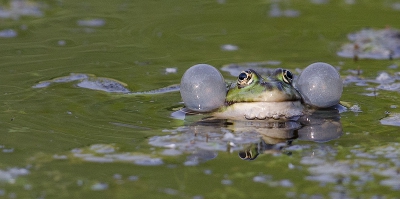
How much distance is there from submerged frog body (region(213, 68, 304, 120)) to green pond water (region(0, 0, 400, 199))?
0.45 metres

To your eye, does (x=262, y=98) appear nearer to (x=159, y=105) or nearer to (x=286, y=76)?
(x=286, y=76)

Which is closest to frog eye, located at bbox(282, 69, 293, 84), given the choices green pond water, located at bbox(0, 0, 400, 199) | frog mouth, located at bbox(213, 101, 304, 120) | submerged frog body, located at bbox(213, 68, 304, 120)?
submerged frog body, located at bbox(213, 68, 304, 120)

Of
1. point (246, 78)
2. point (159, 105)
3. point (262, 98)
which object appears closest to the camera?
point (262, 98)

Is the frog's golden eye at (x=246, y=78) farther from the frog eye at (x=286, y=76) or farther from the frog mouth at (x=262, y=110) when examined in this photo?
the frog eye at (x=286, y=76)

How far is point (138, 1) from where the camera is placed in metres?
10.8

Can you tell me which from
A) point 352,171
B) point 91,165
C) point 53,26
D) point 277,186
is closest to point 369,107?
point 352,171

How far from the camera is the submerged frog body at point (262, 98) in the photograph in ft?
18.7

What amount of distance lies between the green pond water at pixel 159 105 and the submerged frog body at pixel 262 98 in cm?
45

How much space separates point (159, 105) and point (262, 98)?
3.83 ft

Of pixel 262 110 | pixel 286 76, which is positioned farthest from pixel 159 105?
pixel 286 76

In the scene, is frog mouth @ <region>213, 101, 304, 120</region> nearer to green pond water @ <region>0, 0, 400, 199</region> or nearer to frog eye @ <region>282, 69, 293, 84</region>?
frog eye @ <region>282, 69, 293, 84</region>

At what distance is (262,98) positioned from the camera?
225 inches

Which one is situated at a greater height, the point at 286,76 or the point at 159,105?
the point at 286,76

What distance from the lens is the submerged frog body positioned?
5.70m
